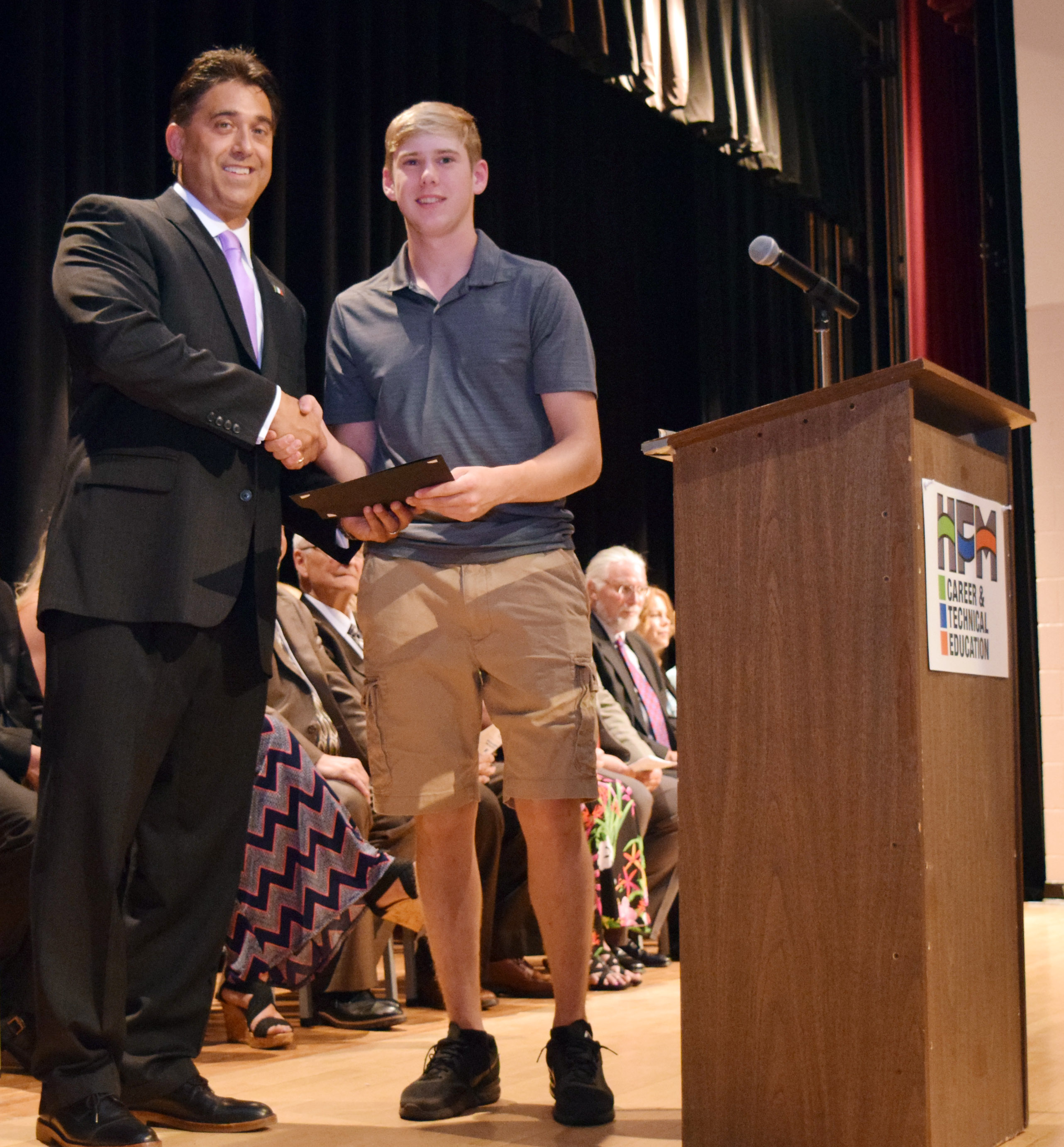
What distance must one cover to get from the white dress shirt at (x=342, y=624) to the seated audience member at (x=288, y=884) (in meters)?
0.67

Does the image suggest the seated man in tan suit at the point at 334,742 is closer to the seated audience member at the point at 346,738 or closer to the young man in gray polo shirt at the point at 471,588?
the seated audience member at the point at 346,738

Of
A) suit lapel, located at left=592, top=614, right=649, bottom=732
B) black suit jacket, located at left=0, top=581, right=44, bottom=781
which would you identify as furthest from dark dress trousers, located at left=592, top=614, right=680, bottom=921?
black suit jacket, located at left=0, top=581, right=44, bottom=781

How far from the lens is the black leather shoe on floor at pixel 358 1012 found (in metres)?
2.86

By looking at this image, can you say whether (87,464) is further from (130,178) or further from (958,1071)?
(130,178)

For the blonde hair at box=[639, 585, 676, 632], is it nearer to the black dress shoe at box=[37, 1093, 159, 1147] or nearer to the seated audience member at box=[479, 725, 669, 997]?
the seated audience member at box=[479, 725, 669, 997]

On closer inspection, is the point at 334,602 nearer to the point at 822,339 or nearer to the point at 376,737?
the point at 376,737

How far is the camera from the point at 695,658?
175 centimetres

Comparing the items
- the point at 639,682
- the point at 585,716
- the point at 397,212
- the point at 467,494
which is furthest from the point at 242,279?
the point at 397,212

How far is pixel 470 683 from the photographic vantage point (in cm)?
204

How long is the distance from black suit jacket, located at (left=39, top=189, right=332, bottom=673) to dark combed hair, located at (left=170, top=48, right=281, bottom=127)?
0.15 meters

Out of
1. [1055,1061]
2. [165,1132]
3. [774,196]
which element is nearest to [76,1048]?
[165,1132]

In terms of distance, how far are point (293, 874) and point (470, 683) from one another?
0.90 m

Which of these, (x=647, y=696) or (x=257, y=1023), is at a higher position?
(x=647, y=696)

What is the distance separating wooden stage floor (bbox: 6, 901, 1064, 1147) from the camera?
70.8 inches
